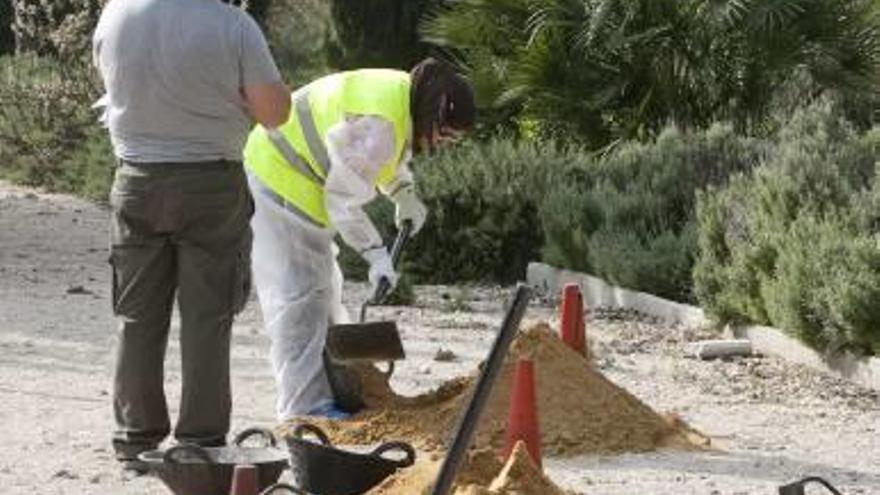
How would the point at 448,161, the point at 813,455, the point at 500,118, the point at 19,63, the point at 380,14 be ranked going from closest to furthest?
the point at 813,455
the point at 448,161
the point at 500,118
the point at 380,14
the point at 19,63

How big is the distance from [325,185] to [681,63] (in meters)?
9.44

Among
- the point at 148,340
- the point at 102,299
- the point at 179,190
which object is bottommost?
the point at 102,299

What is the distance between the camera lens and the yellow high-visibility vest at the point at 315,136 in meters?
8.47

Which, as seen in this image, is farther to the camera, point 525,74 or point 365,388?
point 525,74

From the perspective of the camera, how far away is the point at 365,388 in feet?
29.2

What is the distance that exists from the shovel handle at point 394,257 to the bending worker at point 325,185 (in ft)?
0.11

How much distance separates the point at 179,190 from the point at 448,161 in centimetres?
865

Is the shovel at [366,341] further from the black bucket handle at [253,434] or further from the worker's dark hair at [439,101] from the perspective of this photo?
the black bucket handle at [253,434]

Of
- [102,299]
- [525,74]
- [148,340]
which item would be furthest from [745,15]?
[148,340]

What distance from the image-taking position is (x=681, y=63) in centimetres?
1762

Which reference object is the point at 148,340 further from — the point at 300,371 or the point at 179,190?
the point at 300,371

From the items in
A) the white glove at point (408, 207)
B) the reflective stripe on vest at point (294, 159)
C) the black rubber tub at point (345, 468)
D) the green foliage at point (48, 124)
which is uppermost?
the reflective stripe on vest at point (294, 159)

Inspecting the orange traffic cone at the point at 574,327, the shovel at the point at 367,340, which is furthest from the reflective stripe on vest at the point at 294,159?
the orange traffic cone at the point at 574,327

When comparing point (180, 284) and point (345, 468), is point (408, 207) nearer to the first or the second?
point (180, 284)
